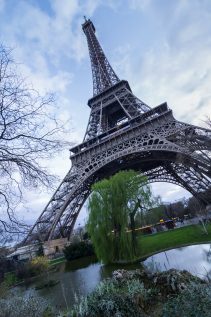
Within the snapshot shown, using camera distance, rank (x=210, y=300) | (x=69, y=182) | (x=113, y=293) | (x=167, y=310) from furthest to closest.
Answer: (x=69, y=182)
(x=113, y=293)
(x=167, y=310)
(x=210, y=300)

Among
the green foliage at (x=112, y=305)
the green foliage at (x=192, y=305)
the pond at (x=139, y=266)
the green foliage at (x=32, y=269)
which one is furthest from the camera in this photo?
the green foliage at (x=32, y=269)

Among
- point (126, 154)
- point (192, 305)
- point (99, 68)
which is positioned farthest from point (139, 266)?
point (99, 68)

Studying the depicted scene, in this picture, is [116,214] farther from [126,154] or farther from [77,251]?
[77,251]

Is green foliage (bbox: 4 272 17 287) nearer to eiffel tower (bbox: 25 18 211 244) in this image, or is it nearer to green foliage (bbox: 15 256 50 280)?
green foliage (bbox: 15 256 50 280)

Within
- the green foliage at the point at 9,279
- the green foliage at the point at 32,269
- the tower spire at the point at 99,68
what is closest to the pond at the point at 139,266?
the green foliage at the point at 9,279

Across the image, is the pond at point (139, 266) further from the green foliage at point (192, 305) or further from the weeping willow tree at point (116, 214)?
the green foliage at point (192, 305)

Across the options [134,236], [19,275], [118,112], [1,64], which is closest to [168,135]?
[134,236]

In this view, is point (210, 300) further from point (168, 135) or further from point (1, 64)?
point (168, 135)
